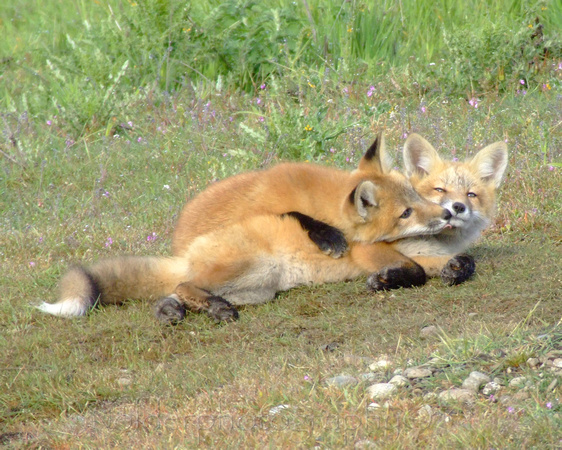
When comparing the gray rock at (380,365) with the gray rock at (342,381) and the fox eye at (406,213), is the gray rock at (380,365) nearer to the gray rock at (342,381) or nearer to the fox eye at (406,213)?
the gray rock at (342,381)

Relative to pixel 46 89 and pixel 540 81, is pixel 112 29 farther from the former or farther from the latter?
pixel 540 81

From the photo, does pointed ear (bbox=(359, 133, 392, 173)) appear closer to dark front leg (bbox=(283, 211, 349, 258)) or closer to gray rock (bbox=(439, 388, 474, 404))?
dark front leg (bbox=(283, 211, 349, 258))

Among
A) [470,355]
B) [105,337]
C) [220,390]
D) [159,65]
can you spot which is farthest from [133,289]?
[159,65]

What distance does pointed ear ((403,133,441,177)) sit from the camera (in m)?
5.51

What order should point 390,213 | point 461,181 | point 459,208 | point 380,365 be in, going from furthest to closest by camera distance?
point 461,181, point 459,208, point 390,213, point 380,365

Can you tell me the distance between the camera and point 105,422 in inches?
131

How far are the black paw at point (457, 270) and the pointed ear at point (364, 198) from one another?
0.61 m

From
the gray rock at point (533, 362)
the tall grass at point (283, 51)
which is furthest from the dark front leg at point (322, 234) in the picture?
the tall grass at point (283, 51)

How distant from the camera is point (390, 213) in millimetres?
4852

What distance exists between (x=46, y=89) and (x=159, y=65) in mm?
1619

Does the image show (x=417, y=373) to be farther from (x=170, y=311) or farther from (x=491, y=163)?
(x=491, y=163)

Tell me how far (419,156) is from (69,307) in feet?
8.91

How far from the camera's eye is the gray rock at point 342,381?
3.24m

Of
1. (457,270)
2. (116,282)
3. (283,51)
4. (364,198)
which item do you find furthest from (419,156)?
(283,51)
